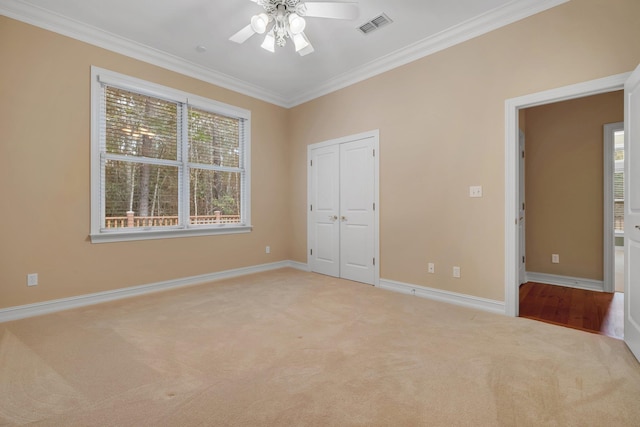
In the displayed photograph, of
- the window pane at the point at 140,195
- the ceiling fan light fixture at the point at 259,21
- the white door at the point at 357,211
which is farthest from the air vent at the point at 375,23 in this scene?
the window pane at the point at 140,195

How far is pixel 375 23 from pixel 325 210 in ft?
8.61

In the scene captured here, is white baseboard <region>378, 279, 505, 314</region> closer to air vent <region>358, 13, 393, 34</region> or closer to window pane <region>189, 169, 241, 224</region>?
window pane <region>189, 169, 241, 224</region>

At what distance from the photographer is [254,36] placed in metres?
3.38

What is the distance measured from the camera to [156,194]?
3830mm

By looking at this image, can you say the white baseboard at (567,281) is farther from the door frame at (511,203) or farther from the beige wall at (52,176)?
Result: the beige wall at (52,176)

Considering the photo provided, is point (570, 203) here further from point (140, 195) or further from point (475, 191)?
point (140, 195)

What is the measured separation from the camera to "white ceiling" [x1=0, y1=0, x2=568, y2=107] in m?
2.82

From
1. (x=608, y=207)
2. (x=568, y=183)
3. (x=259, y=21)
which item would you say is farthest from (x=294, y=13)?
(x=608, y=207)

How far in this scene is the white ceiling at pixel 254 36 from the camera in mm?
2818

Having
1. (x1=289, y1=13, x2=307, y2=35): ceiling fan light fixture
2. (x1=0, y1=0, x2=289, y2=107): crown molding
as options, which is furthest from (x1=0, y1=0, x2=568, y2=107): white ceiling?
Answer: (x1=289, y1=13, x2=307, y2=35): ceiling fan light fixture

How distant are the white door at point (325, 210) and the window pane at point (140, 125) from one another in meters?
2.13

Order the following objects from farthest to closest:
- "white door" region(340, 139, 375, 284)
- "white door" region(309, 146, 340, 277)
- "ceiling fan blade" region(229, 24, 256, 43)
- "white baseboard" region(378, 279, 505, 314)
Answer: "white door" region(309, 146, 340, 277), "white door" region(340, 139, 375, 284), "white baseboard" region(378, 279, 505, 314), "ceiling fan blade" region(229, 24, 256, 43)

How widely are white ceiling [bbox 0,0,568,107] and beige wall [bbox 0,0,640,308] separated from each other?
0.48ft

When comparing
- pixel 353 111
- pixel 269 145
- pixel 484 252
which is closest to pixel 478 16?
pixel 353 111
